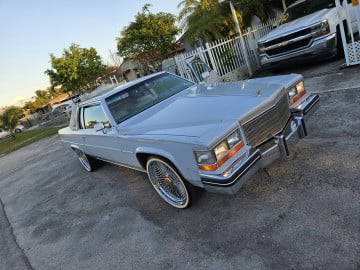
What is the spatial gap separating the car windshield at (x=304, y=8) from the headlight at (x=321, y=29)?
1471 mm

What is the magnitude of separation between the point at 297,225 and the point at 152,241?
1.55 m

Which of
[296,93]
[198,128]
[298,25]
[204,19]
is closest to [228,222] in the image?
[198,128]

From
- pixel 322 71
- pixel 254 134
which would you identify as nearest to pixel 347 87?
pixel 322 71

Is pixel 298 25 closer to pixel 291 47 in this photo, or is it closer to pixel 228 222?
pixel 291 47

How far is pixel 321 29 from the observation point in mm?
6980

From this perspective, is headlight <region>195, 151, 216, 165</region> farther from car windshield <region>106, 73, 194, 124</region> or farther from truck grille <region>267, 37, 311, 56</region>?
truck grille <region>267, 37, 311, 56</region>

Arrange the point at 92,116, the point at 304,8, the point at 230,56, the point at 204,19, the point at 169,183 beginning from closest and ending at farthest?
the point at 169,183
the point at 92,116
the point at 304,8
the point at 230,56
the point at 204,19

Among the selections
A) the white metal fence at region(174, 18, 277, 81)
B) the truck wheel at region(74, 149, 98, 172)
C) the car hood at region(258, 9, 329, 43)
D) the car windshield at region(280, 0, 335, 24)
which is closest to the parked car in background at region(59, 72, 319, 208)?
the truck wheel at region(74, 149, 98, 172)

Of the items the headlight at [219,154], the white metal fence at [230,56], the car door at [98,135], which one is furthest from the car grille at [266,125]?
Answer: the white metal fence at [230,56]

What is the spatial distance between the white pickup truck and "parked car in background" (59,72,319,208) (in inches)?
166

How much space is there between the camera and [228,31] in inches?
517

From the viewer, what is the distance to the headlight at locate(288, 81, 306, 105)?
11.6 ft

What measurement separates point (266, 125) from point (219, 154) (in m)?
0.71

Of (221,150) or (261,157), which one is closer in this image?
(221,150)
